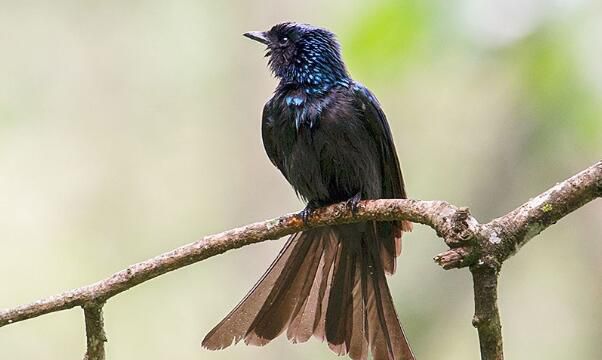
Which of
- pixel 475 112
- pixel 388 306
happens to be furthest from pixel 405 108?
pixel 388 306

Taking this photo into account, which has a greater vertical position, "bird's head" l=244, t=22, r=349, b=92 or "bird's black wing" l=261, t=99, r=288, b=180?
"bird's head" l=244, t=22, r=349, b=92

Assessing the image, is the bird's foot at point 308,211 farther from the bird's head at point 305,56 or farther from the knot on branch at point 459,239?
the knot on branch at point 459,239

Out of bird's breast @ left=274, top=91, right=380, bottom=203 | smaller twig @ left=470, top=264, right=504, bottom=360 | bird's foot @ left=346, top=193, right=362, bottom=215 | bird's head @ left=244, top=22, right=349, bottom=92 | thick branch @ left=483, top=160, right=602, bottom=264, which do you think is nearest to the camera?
smaller twig @ left=470, top=264, right=504, bottom=360

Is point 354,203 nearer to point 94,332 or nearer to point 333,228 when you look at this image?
point 333,228

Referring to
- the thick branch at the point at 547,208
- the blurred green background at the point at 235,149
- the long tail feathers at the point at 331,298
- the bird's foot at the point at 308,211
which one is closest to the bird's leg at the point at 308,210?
the bird's foot at the point at 308,211

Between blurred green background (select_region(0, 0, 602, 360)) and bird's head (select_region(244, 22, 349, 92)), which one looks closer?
blurred green background (select_region(0, 0, 602, 360))

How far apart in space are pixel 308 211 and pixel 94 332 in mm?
1078

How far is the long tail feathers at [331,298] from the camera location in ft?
10.8

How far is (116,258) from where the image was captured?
A: 255 inches

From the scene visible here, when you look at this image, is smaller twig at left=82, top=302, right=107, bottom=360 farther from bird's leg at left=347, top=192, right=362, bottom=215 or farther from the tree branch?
bird's leg at left=347, top=192, right=362, bottom=215

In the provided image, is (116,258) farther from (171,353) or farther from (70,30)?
(70,30)

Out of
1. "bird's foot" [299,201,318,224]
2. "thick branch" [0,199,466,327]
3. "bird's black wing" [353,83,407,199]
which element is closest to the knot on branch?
"thick branch" [0,199,466,327]

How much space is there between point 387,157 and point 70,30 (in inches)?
162

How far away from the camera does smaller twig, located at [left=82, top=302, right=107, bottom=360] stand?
2781 mm
